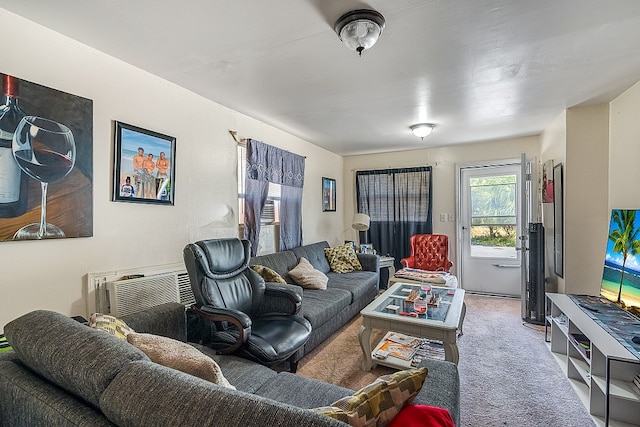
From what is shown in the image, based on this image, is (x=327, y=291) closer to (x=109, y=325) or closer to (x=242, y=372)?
(x=242, y=372)

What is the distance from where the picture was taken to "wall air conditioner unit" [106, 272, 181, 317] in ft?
6.40

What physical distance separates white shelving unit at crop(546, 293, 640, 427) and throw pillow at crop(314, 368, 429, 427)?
1538mm

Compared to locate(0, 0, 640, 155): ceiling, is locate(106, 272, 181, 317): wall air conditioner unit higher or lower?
lower

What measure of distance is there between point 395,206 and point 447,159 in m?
1.11

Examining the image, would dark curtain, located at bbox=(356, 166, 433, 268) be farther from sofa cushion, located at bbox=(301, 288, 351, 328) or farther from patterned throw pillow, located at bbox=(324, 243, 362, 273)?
sofa cushion, located at bbox=(301, 288, 351, 328)

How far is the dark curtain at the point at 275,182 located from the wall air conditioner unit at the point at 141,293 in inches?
40.0

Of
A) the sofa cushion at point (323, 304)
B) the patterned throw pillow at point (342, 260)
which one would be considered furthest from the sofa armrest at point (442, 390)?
the patterned throw pillow at point (342, 260)

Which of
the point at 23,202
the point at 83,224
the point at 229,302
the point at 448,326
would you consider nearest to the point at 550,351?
the point at 448,326

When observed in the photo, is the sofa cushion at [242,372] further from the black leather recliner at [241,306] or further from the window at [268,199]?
the window at [268,199]

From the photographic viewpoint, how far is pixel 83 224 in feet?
6.29

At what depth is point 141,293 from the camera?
2.09 m

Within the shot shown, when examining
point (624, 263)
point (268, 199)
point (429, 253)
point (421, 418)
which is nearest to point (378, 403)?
point (421, 418)

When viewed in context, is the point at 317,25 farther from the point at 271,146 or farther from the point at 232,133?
the point at 271,146

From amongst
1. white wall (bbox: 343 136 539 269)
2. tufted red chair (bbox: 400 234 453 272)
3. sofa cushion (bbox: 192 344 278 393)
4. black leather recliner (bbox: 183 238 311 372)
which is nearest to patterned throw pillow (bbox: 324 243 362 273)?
tufted red chair (bbox: 400 234 453 272)
